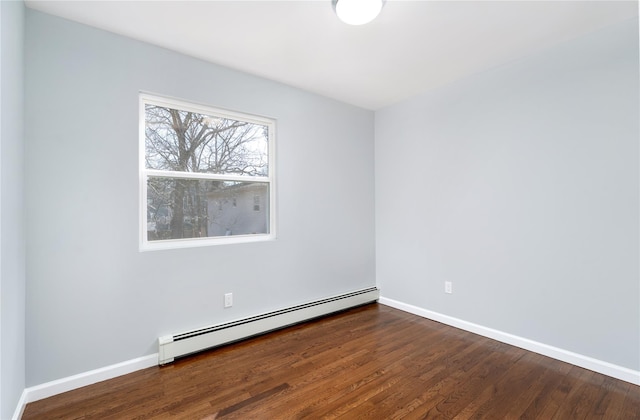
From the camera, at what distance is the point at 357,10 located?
1802 millimetres

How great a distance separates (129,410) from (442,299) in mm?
2852

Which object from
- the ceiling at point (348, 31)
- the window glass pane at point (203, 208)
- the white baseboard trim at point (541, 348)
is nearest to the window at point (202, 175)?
the window glass pane at point (203, 208)

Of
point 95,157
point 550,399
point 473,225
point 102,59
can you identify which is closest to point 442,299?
point 473,225

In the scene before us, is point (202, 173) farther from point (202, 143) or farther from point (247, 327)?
point (247, 327)

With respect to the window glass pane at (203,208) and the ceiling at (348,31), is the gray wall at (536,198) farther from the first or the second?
the window glass pane at (203,208)

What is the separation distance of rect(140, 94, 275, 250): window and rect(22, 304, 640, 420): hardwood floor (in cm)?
101

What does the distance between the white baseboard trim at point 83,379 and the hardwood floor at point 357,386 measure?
5cm

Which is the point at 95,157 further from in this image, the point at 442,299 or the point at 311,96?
the point at 442,299

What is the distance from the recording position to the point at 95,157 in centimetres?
202

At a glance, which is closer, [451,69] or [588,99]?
[588,99]

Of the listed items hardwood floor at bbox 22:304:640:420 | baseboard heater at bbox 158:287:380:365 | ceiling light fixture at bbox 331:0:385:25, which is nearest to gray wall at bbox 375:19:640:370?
hardwood floor at bbox 22:304:640:420

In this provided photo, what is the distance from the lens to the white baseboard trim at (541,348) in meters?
2.02

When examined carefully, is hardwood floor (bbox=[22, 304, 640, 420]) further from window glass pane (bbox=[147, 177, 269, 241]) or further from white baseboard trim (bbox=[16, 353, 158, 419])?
window glass pane (bbox=[147, 177, 269, 241])

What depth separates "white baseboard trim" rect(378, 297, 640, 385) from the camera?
202cm
